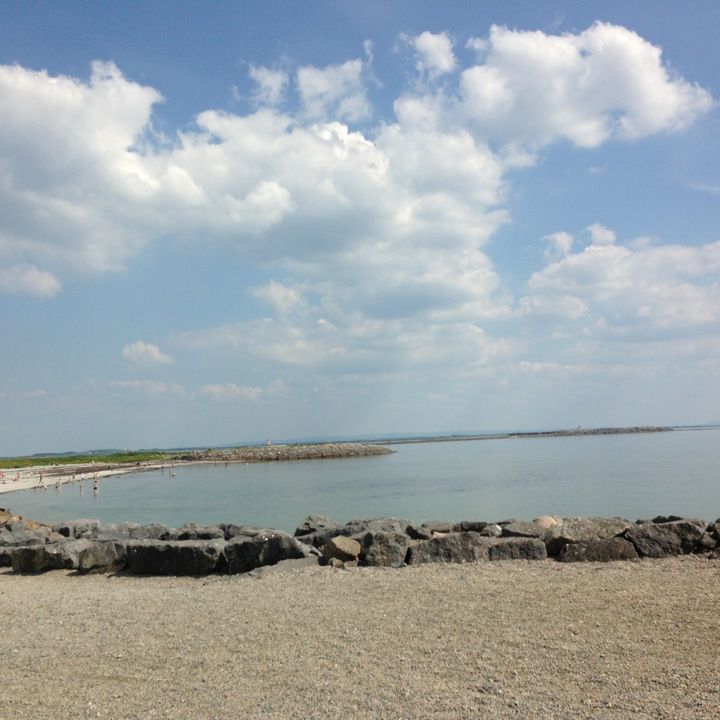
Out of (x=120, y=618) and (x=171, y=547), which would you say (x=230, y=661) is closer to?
(x=120, y=618)

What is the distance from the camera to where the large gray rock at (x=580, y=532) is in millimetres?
10445

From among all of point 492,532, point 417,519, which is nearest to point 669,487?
point 417,519

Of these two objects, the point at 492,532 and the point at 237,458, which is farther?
the point at 237,458

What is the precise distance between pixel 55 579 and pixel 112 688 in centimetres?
634

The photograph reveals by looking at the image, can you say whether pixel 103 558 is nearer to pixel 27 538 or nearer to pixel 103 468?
pixel 27 538

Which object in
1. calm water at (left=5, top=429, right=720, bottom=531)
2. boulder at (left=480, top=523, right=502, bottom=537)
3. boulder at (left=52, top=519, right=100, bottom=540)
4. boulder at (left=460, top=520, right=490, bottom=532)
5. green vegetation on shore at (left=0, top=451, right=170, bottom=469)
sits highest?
boulder at (left=480, top=523, right=502, bottom=537)

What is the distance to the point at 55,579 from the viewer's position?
1106 centimetres

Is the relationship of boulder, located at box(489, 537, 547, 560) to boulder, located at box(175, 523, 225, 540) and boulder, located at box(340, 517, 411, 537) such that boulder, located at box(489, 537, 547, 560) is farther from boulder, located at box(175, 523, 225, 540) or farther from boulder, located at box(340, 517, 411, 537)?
boulder, located at box(175, 523, 225, 540)

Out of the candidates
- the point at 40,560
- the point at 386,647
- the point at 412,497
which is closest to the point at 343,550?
the point at 386,647

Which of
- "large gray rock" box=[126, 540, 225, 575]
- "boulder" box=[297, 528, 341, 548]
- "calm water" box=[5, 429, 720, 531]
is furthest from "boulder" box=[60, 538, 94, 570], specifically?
"calm water" box=[5, 429, 720, 531]

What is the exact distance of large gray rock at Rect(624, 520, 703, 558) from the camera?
398 inches

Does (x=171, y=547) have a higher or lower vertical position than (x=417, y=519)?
higher

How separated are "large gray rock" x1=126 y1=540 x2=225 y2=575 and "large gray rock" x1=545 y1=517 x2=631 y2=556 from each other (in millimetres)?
5654

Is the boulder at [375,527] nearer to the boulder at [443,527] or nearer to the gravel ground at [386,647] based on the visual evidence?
the boulder at [443,527]
